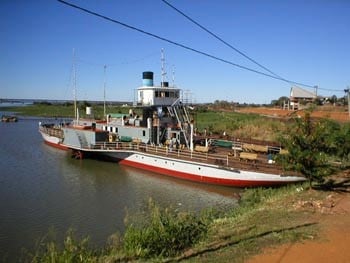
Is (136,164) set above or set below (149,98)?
below

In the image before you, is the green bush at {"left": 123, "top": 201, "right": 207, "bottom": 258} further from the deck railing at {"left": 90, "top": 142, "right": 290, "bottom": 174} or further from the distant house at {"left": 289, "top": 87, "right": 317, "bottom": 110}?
the distant house at {"left": 289, "top": 87, "right": 317, "bottom": 110}

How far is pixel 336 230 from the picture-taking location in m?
11.6

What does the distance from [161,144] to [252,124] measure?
881 inches

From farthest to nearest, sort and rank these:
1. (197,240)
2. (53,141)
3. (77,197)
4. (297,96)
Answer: (297,96)
(53,141)
(77,197)
(197,240)

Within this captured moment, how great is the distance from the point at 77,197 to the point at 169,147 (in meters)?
9.38

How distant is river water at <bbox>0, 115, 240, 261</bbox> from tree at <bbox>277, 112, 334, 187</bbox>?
506 cm

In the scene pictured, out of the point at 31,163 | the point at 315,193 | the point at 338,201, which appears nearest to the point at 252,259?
the point at 338,201

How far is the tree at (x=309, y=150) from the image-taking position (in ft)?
55.1

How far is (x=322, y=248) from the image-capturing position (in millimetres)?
10180

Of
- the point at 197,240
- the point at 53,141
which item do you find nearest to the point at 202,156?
the point at 197,240

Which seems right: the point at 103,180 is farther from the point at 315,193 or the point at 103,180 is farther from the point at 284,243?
the point at 284,243

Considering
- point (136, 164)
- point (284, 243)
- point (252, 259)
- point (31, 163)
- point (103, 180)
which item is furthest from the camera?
point (31, 163)

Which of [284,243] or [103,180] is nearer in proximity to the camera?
[284,243]

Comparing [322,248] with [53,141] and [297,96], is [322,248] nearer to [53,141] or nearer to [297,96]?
[53,141]
